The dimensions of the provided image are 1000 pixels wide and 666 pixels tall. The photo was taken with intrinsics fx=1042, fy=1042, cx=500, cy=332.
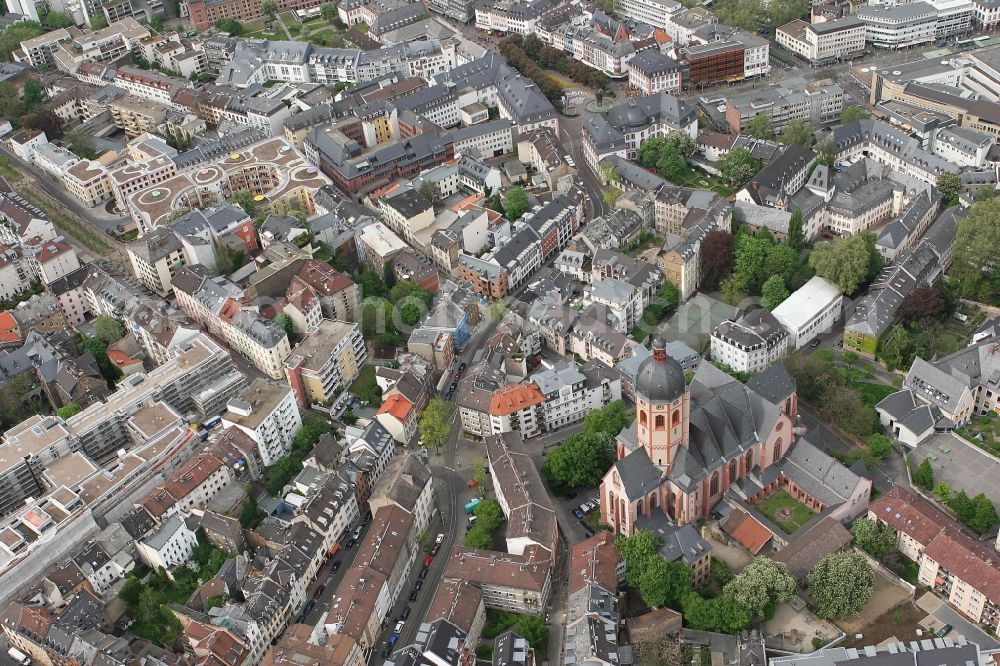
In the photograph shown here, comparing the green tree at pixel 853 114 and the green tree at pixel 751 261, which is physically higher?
the green tree at pixel 853 114

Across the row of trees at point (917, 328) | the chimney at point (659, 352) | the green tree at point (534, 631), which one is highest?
the chimney at point (659, 352)

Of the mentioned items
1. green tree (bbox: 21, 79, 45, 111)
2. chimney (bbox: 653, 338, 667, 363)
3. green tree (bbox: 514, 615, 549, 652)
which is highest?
chimney (bbox: 653, 338, 667, 363)

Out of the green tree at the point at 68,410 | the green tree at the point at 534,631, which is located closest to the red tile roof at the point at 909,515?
the green tree at the point at 534,631

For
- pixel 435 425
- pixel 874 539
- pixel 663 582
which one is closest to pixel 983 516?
pixel 874 539

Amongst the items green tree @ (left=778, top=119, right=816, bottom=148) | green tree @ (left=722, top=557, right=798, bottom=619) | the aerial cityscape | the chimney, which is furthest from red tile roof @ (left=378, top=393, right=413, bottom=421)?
green tree @ (left=778, top=119, right=816, bottom=148)

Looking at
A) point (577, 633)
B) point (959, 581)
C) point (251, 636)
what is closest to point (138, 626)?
point (251, 636)

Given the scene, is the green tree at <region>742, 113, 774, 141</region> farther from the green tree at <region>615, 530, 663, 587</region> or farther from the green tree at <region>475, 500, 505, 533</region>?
the green tree at <region>615, 530, 663, 587</region>

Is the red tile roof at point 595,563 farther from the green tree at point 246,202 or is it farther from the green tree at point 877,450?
the green tree at point 246,202
